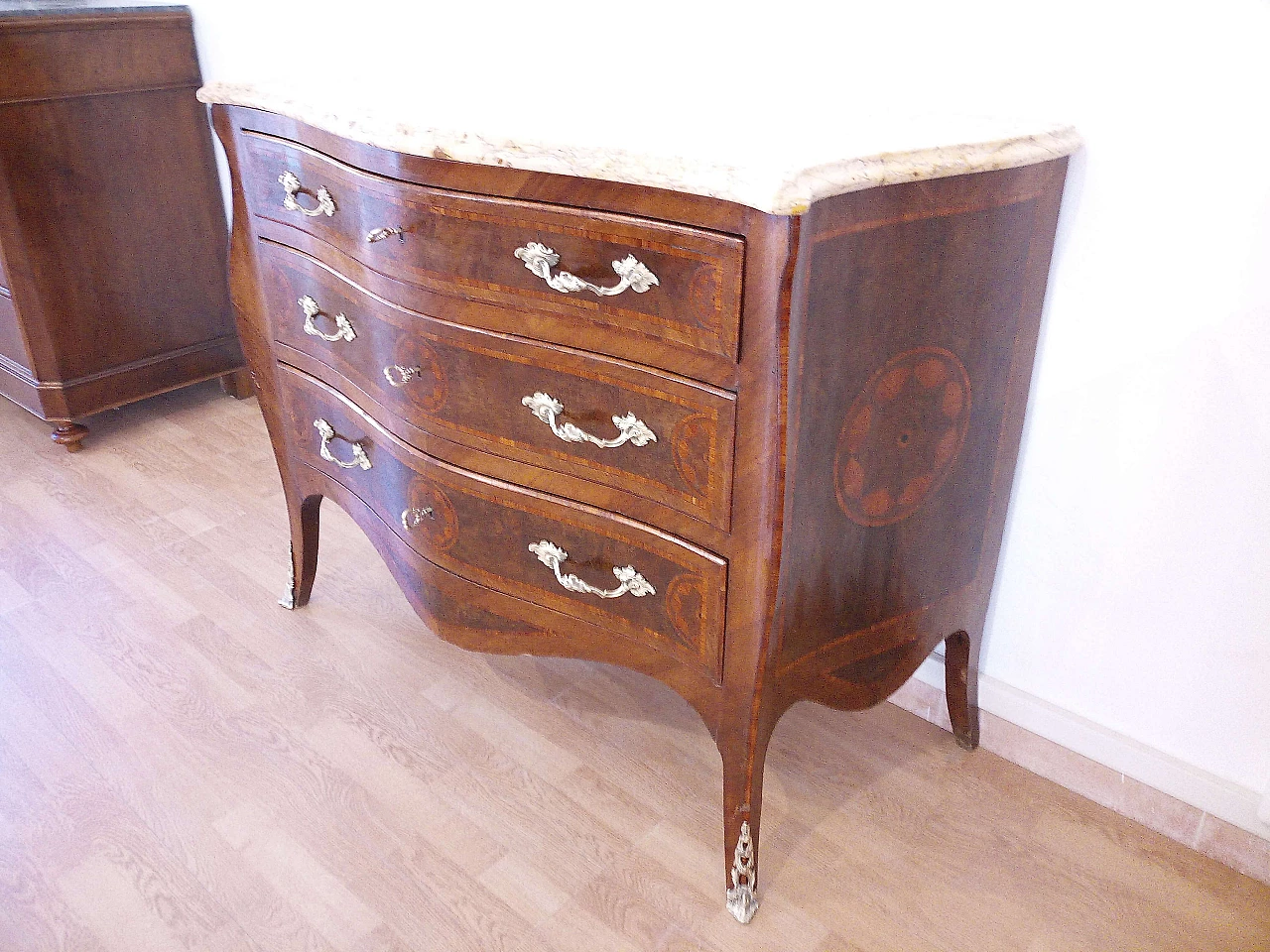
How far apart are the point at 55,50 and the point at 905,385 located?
204cm

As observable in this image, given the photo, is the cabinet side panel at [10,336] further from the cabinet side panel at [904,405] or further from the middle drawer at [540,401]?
the cabinet side panel at [904,405]

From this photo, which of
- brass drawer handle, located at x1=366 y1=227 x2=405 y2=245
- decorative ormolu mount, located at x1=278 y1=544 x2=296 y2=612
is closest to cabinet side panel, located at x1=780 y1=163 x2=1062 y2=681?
brass drawer handle, located at x1=366 y1=227 x2=405 y2=245

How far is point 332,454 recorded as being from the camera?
1.51 meters

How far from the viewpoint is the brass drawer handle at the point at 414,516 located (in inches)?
52.1

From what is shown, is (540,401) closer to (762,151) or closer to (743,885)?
(762,151)

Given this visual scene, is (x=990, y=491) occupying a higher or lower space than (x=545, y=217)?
lower

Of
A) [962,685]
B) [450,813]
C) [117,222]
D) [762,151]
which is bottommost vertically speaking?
[450,813]

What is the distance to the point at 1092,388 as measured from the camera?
4.13 ft

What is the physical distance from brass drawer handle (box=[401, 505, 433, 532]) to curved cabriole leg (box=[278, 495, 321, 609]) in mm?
399

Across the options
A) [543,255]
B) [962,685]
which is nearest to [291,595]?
[543,255]

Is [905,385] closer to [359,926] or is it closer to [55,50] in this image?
[359,926]

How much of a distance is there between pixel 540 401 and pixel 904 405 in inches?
16.2

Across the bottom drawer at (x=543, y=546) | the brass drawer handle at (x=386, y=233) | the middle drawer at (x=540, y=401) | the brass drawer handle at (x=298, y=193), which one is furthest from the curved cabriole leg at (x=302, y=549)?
the brass drawer handle at (x=386, y=233)

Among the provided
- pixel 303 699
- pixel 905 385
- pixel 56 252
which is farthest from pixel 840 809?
pixel 56 252
